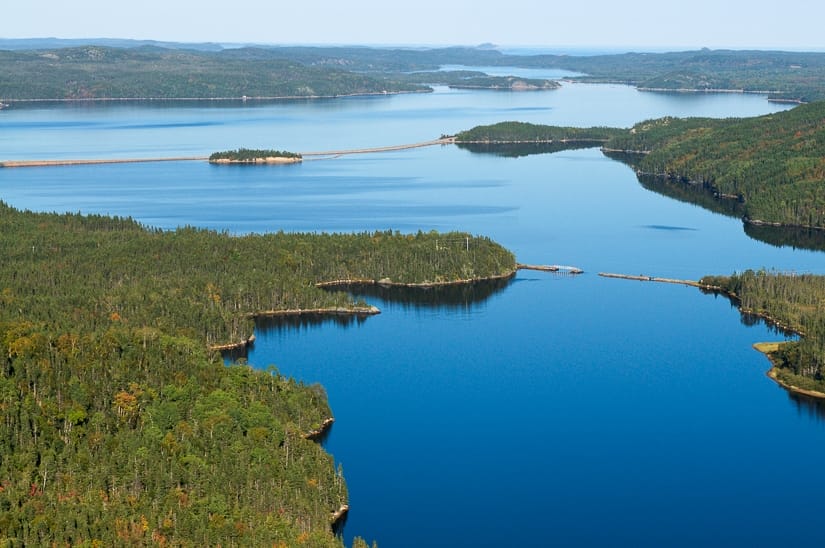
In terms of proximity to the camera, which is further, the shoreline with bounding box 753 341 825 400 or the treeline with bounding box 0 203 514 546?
the shoreline with bounding box 753 341 825 400

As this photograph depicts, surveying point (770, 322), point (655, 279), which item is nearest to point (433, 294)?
point (655, 279)

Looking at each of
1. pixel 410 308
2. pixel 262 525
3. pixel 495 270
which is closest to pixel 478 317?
pixel 410 308

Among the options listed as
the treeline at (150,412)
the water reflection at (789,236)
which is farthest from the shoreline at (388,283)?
the water reflection at (789,236)

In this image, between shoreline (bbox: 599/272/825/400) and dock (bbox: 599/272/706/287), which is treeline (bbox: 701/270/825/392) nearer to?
shoreline (bbox: 599/272/825/400)

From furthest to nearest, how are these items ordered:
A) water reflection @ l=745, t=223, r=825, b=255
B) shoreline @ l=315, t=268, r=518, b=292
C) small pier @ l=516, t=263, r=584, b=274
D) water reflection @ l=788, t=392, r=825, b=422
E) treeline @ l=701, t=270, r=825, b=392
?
water reflection @ l=745, t=223, r=825, b=255
small pier @ l=516, t=263, r=584, b=274
shoreline @ l=315, t=268, r=518, b=292
treeline @ l=701, t=270, r=825, b=392
water reflection @ l=788, t=392, r=825, b=422

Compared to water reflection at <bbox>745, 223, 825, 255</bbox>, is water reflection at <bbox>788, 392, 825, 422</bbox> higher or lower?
lower

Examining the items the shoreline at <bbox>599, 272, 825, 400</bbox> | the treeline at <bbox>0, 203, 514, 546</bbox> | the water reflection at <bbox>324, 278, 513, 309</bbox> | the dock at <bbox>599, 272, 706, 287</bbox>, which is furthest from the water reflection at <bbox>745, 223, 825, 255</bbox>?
the treeline at <bbox>0, 203, 514, 546</bbox>
